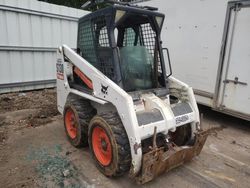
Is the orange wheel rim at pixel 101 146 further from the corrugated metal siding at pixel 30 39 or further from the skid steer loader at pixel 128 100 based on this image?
the corrugated metal siding at pixel 30 39

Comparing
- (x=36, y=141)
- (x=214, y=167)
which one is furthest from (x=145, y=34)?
(x=36, y=141)

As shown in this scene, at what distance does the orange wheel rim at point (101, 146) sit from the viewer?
2.66m

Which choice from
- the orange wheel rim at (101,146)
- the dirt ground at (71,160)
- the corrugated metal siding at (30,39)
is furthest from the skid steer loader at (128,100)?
the corrugated metal siding at (30,39)

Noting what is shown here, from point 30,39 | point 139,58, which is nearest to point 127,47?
point 139,58

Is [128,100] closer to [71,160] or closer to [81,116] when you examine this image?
[81,116]

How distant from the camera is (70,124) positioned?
3668 millimetres

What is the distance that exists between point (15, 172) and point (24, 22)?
482 centimetres

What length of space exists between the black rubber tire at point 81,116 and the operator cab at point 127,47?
0.63 m

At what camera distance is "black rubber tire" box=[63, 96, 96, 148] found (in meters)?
3.21

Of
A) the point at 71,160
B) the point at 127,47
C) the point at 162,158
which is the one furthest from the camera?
the point at 71,160

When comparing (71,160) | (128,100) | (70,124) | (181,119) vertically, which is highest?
(128,100)

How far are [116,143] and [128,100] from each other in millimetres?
489

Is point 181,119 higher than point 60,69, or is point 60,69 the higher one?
point 60,69

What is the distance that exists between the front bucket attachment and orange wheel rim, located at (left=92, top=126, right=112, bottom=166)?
49cm
